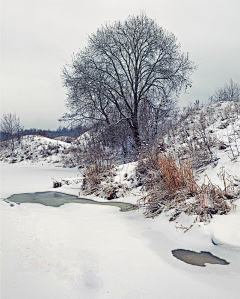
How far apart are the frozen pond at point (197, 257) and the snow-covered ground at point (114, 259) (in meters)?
0.06

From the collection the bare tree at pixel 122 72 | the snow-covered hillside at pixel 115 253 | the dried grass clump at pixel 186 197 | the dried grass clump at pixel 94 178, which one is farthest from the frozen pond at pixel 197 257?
the bare tree at pixel 122 72

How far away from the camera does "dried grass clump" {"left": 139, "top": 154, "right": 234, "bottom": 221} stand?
8.02ft

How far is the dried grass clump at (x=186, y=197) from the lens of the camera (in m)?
2.45

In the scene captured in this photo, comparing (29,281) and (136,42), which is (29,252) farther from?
(136,42)

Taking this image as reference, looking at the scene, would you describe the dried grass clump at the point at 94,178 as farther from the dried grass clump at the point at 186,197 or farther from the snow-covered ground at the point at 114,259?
the snow-covered ground at the point at 114,259

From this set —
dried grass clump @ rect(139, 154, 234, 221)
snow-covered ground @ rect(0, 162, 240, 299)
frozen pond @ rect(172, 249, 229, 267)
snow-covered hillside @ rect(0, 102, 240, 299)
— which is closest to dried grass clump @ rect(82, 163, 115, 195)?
snow-covered hillside @ rect(0, 102, 240, 299)

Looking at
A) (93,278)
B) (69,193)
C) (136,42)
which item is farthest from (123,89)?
(93,278)

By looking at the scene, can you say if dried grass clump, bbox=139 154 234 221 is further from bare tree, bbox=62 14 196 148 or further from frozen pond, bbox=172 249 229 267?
bare tree, bbox=62 14 196 148

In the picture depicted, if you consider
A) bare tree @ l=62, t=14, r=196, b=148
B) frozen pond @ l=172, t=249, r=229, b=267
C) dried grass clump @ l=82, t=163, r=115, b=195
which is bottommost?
frozen pond @ l=172, t=249, r=229, b=267

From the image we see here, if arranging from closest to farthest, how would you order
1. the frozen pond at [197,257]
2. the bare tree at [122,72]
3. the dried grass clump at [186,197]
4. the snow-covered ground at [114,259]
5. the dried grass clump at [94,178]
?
the snow-covered ground at [114,259] → the frozen pond at [197,257] → the dried grass clump at [186,197] → the dried grass clump at [94,178] → the bare tree at [122,72]

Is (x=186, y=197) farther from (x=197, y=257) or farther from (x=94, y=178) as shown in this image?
(x=94, y=178)

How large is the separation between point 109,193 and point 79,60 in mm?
9577

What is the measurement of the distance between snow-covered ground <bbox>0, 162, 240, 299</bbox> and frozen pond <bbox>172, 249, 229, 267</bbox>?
6 centimetres

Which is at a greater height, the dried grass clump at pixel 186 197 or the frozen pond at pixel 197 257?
the dried grass clump at pixel 186 197
